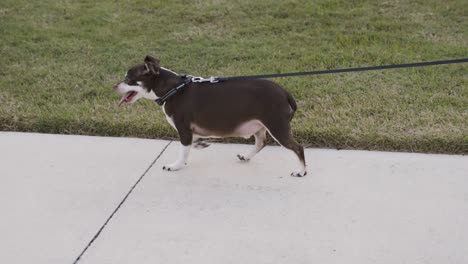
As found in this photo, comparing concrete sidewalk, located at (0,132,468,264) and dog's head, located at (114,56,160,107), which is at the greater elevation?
dog's head, located at (114,56,160,107)

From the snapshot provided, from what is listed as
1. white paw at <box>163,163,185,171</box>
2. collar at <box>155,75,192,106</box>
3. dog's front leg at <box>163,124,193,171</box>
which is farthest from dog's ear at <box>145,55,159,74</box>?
white paw at <box>163,163,185,171</box>

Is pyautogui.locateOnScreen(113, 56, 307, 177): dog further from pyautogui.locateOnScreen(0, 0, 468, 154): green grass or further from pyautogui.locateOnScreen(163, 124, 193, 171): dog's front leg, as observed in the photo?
pyautogui.locateOnScreen(0, 0, 468, 154): green grass

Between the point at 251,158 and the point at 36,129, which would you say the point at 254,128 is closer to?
the point at 251,158

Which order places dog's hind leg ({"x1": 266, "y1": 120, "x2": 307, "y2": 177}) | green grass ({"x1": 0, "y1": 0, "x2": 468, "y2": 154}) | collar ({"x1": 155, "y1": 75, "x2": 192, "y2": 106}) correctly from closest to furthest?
dog's hind leg ({"x1": 266, "y1": 120, "x2": 307, "y2": 177}) < collar ({"x1": 155, "y1": 75, "x2": 192, "y2": 106}) < green grass ({"x1": 0, "y1": 0, "x2": 468, "y2": 154})

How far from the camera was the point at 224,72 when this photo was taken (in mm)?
5754

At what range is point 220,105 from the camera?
3.68 m

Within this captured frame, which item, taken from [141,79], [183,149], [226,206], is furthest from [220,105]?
[226,206]

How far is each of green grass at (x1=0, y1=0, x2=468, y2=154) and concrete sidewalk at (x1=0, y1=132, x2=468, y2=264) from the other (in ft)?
1.12

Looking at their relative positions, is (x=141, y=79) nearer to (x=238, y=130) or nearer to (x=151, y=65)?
(x=151, y=65)

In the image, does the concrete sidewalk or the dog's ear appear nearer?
the concrete sidewalk

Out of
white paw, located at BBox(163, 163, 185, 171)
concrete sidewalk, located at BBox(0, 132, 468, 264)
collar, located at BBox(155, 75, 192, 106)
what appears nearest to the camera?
concrete sidewalk, located at BBox(0, 132, 468, 264)

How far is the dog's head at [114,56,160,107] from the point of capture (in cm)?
370

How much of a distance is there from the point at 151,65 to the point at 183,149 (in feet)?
2.15

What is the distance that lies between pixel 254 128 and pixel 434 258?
1.49 m
